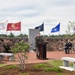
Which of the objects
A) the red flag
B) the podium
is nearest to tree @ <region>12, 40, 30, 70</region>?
the podium

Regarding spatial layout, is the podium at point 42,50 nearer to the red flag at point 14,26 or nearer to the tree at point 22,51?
the tree at point 22,51

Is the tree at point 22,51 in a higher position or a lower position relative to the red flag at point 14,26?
lower

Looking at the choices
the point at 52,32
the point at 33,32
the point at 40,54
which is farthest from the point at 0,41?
the point at 40,54

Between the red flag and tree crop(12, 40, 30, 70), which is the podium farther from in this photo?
the red flag

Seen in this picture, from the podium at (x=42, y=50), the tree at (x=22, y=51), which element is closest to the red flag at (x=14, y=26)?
the podium at (x=42, y=50)

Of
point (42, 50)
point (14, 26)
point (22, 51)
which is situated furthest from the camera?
point (14, 26)

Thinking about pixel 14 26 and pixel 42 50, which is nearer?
pixel 42 50

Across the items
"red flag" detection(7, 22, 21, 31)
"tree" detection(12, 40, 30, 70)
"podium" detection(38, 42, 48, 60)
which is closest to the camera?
"tree" detection(12, 40, 30, 70)

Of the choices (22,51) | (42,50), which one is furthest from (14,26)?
(22,51)

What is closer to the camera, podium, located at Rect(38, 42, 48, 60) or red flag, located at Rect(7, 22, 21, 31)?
podium, located at Rect(38, 42, 48, 60)

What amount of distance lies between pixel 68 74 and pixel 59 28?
1103 inches

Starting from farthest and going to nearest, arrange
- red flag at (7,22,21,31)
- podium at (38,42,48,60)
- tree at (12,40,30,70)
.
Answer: red flag at (7,22,21,31)
podium at (38,42,48,60)
tree at (12,40,30,70)

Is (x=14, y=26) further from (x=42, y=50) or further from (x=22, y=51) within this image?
(x=22, y=51)

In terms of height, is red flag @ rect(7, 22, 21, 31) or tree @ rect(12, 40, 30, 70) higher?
red flag @ rect(7, 22, 21, 31)
